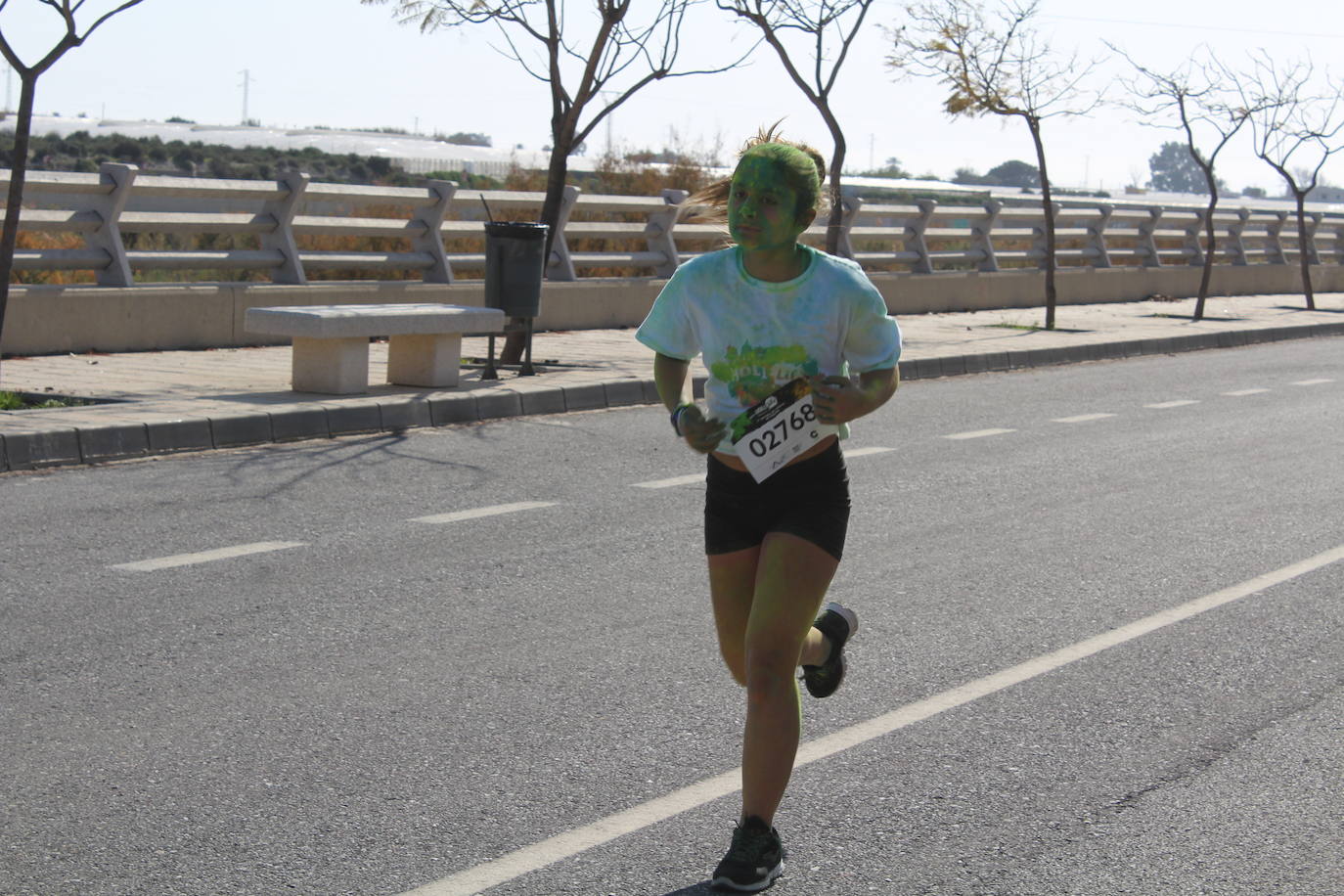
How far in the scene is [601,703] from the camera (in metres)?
5.42

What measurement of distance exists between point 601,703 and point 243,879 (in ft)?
5.55

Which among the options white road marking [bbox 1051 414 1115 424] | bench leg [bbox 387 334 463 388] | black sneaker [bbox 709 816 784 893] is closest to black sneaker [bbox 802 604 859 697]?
black sneaker [bbox 709 816 784 893]

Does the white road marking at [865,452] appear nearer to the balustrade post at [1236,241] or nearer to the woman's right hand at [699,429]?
the woman's right hand at [699,429]

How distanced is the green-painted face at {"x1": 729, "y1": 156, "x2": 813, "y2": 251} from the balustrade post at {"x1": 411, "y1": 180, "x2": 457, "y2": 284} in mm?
15033

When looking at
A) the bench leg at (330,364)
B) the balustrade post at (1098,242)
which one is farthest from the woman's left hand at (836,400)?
the balustrade post at (1098,242)

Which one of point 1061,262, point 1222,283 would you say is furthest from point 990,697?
point 1222,283

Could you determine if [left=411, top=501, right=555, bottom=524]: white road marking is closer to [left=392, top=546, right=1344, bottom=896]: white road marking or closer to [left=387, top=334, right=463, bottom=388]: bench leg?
[left=392, top=546, right=1344, bottom=896]: white road marking

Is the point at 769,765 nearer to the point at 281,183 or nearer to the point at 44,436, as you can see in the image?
the point at 44,436

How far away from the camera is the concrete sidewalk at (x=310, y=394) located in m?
10.4

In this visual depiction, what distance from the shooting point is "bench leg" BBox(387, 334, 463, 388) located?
44.3ft

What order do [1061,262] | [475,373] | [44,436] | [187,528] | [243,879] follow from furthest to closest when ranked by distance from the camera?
1. [1061,262]
2. [475,373]
3. [44,436]
4. [187,528]
5. [243,879]

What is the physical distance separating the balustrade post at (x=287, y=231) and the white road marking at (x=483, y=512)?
28.9 feet

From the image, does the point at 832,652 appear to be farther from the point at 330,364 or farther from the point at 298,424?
the point at 330,364

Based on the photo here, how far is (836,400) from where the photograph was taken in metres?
3.91
